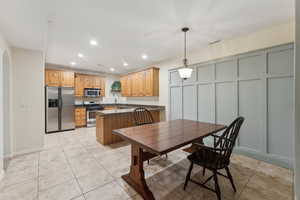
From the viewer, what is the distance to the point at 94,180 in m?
2.07

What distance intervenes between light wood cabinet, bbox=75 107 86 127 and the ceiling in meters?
2.85

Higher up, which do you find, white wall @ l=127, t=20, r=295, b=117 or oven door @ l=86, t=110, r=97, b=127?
white wall @ l=127, t=20, r=295, b=117

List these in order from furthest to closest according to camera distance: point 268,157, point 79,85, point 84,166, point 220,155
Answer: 1. point 79,85
2. point 268,157
3. point 84,166
4. point 220,155

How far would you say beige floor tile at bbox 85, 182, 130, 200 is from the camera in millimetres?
1727

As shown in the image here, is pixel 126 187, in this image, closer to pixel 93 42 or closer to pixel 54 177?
pixel 54 177

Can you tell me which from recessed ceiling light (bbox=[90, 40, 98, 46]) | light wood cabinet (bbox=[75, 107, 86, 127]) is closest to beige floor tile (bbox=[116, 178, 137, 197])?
recessed ceiling light (bbox=[90, 40, 98, 46])

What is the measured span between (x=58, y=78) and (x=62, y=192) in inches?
175

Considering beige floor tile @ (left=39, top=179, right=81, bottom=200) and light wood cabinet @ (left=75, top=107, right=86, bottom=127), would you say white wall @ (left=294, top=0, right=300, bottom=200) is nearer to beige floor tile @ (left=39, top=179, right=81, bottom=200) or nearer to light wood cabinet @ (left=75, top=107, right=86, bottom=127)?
beige floor tile @ (left=39, top=179, right=81, bottom=200)

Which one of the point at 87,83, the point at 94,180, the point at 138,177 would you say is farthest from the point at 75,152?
the point at 87,83

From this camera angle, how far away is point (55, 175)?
7.19ft

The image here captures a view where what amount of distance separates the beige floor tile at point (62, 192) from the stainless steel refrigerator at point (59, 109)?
351 cm

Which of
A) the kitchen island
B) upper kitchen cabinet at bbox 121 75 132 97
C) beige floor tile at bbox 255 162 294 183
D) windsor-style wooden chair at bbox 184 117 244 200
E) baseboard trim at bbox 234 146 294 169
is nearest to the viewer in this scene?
windsor-style wooden chair at bbox 184 117 244 200

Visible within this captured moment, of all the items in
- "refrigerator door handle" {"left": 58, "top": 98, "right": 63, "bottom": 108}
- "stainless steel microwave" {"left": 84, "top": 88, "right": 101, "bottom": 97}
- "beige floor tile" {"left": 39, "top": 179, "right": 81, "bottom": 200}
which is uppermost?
"stainless steel microwave" {"left": 84, "top": 88, "right": 101, "bottom": 97}

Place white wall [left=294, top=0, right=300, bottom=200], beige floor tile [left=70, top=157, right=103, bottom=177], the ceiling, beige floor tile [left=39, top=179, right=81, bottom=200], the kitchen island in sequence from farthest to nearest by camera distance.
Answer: the kitchen island
beige floor tile [left=70, top=157, right=103, bottom=177]
the ceiling
beige floor tile [left=39, top=179, right=81, bottom=200]
white wall [left=294, top=0, right=300, bottom=200]
